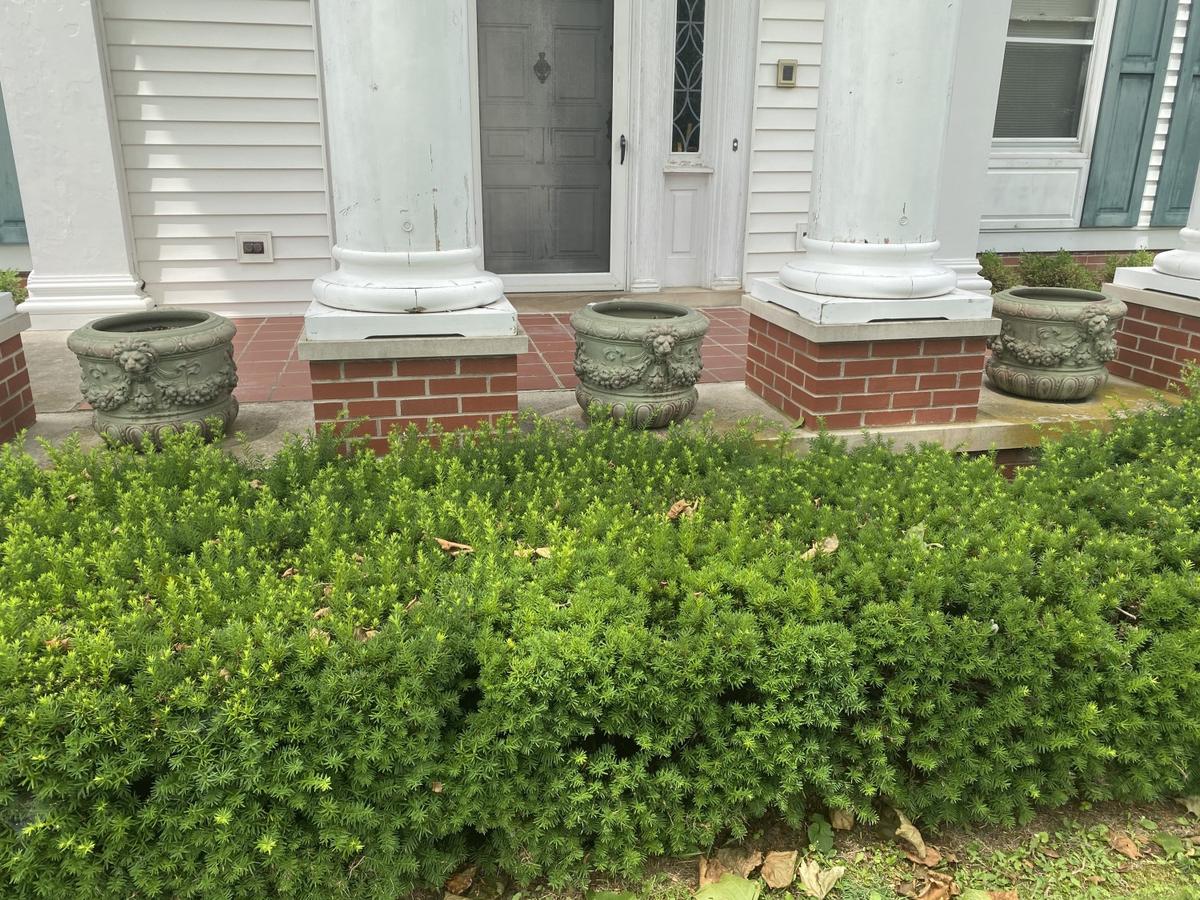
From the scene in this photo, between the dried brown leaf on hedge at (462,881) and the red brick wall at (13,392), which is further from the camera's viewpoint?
the red brick wall at (13,392)

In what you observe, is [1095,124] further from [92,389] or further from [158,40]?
[92,389]

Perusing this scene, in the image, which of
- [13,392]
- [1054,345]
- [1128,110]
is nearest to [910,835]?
[1054,345]

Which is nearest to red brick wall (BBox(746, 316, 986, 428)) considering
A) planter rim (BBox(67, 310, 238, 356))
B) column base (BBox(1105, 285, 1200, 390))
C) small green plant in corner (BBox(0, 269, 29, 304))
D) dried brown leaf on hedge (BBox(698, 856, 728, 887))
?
column base (BBox(1105, 285, 1200, 390))

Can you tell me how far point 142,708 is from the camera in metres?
1.82

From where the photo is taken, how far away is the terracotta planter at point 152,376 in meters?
3.48

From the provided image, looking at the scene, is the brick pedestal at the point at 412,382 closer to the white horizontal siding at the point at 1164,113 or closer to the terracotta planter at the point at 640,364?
the terracotta planter at the point at 640,364

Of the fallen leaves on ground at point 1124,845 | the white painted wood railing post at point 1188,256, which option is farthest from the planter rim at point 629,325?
the white painted wood railing post at point 1188,256

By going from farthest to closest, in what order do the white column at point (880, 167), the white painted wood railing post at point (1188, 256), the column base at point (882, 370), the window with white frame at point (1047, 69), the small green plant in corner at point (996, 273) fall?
1. the window with white frame at point (1047, 69)
2. the small green plant in corner at point (996, 273)
3. the white painted wood railing post at point (1188, 256)
4. the column base at point (882, 370)
5. the white column at point (880, 167)

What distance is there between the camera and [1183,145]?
8094 millimetres

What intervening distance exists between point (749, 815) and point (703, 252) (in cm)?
602

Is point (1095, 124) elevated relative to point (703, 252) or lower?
elevated

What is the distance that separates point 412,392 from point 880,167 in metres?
2.12

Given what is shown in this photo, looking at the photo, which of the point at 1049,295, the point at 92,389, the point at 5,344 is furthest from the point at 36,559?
the point at 1049,295

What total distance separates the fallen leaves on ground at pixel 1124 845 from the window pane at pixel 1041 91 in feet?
23.4
